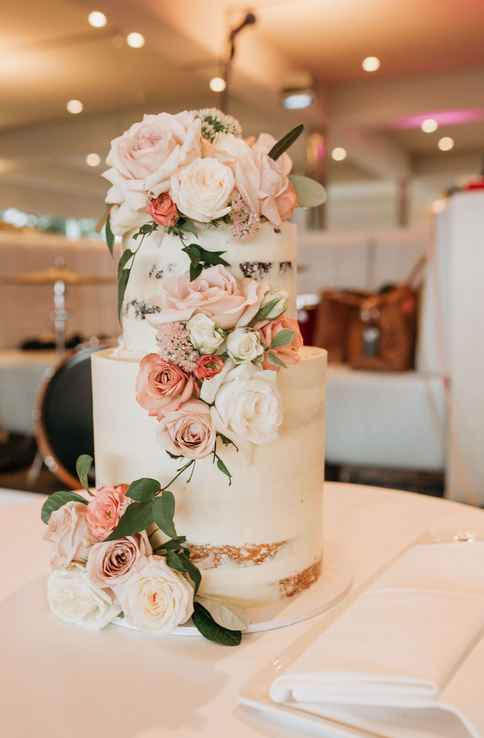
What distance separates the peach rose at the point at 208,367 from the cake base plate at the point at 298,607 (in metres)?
0.26

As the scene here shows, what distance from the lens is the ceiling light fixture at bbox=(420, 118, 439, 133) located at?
7287 millimetres

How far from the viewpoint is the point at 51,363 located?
403 centimetres

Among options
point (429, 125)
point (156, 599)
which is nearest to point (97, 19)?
point (429, 125)

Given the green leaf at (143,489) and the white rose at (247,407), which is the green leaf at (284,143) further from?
the green leaf at (143,489)

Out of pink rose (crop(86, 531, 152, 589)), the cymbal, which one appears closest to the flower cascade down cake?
pink rose (crop(86, 531, 152, 589))

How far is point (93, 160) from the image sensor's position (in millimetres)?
5305

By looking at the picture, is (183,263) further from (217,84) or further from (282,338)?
(217,84)

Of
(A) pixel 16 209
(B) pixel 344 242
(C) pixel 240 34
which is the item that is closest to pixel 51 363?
(A) pixel 16 209

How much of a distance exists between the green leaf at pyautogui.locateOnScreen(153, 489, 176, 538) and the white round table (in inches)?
4.8

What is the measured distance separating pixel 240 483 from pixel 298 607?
156 millimetres

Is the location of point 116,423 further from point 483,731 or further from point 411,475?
point 411,475

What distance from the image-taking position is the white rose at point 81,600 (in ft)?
2.33

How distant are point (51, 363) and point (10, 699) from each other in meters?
3.56

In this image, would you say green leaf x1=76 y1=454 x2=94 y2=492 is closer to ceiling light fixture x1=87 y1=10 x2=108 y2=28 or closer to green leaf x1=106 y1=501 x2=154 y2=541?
green leaf x1=106 y1=501 x2=154 y2=541
